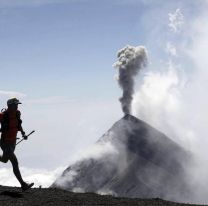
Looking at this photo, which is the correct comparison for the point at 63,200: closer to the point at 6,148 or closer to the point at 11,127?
the point at 6,148

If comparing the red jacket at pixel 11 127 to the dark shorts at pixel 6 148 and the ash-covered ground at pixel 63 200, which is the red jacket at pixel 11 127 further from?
the ash-covered ground at pixel 63 200

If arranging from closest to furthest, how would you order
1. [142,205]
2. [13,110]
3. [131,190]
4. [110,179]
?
[142,205] < [13,110] < [131,190] < [110,179]

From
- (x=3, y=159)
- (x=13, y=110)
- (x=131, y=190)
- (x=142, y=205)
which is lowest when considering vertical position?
(x=142, y=205)

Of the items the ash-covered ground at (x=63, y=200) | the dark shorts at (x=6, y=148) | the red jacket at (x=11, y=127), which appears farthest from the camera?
the dark shorts at (x=6, y=148)

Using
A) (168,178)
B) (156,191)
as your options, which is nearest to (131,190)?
(156,191)

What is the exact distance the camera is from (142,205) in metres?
19.2

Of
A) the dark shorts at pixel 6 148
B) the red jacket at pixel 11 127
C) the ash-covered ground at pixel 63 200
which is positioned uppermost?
the red jacket at pixel 11 127

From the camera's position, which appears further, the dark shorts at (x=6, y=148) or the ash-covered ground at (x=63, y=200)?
the dark shorts at (x=6, y=148)

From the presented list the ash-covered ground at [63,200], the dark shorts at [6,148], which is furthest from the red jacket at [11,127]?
the ash-covered ground at [63,200]

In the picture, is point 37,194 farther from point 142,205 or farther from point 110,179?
point 110,179

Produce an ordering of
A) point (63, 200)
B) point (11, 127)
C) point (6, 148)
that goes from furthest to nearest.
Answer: point (6, 148)
point (11, 127)
point (63, 200)

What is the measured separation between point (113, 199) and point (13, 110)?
18.0 feet

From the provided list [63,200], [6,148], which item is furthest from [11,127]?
[63,200]

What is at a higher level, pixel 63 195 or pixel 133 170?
pixel 133 170
